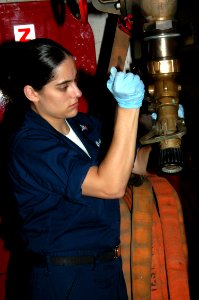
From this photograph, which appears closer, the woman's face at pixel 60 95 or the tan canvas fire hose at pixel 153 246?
the woman's face at pixel 60 95

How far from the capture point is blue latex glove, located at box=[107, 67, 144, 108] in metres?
1.30

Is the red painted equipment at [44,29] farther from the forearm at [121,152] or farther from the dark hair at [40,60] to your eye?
the forearm at [121,152]

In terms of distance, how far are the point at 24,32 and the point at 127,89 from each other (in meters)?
1.35

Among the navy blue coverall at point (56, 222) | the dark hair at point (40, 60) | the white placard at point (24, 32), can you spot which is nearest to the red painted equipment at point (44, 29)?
the white placard at point (24, 32)

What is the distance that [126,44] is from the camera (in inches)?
88.4

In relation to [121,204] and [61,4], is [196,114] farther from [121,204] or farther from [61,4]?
[61,4]

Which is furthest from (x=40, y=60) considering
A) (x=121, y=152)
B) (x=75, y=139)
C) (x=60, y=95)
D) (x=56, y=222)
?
(x=56, y=222)

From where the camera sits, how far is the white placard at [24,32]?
2318mm

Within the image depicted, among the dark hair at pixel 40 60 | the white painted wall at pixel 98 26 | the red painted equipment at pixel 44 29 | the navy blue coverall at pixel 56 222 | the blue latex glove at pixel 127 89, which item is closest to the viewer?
the blue latex glove at pixel 127 89

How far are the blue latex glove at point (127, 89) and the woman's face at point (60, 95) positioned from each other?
0.94ft

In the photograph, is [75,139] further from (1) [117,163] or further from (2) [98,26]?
(2) [98,26]

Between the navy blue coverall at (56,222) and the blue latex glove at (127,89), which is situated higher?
the blue latex glove at (127,89)

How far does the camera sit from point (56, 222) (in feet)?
5.11

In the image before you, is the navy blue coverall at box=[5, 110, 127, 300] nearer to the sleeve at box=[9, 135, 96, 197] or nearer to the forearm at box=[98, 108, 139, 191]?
the sleeve at box=[9, 135, 96, 197]
